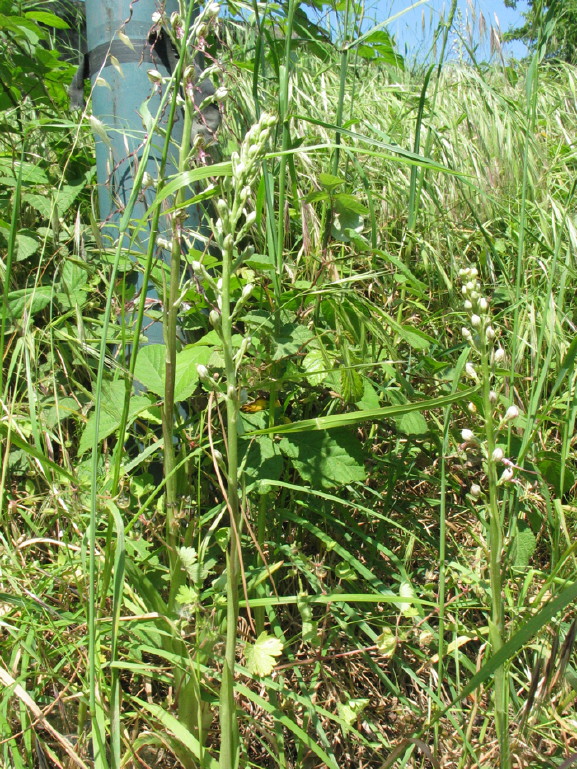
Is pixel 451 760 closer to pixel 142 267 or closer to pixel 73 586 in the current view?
pixel 73 586

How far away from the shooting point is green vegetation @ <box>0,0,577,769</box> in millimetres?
1035

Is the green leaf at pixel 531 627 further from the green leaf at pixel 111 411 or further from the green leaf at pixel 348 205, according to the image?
the green leaf at pixel 348 205

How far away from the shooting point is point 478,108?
274 cm

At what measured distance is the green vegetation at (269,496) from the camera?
3.40 feet

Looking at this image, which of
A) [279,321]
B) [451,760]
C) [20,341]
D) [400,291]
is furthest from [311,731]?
[400,291]

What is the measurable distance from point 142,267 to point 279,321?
1.25 feet

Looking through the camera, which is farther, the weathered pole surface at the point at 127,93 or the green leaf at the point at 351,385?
the weathered pole surface at the point at 127,93

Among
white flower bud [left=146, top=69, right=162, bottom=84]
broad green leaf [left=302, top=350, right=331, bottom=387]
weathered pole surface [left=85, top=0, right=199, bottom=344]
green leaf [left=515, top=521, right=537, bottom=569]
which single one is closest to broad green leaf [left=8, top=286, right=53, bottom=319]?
weathered pole surface [left=85, top=0, right=199, bottom=344]

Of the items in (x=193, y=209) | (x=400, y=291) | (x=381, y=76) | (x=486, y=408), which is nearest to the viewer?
(x=486, y=408)

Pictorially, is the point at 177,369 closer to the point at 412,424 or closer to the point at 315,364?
the point at 315,364

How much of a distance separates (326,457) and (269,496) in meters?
0.17

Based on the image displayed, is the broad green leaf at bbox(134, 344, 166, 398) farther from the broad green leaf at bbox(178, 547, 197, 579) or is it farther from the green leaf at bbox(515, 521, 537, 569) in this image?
the green leaf at bbox(515, 521, 537, 569)

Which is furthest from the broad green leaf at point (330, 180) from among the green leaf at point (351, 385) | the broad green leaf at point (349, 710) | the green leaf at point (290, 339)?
the broad green leaf at point (349, 710)

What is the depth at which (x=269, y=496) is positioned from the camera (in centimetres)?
136
